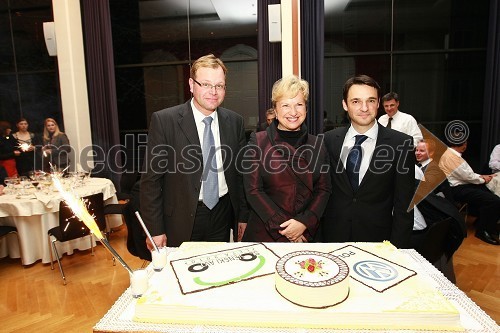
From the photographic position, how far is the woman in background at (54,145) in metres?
6.14

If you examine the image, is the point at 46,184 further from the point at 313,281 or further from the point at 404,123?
the point at 404,123

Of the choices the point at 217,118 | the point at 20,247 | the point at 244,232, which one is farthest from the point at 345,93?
the point at 20,247

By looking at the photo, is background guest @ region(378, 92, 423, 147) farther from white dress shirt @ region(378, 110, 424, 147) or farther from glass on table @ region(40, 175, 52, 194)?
glass on table @ region(40, 175, 52, 194)

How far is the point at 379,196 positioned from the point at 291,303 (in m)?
1.17

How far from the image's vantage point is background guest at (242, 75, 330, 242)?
187 cm

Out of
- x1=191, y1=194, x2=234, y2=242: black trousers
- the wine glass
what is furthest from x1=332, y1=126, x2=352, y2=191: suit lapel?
the wine glass

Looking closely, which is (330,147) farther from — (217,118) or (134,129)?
(134,129)

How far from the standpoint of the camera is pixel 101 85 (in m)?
6.70

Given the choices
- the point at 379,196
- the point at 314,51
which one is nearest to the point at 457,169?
the point at 314,51

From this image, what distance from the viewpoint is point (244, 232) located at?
2.07 meters

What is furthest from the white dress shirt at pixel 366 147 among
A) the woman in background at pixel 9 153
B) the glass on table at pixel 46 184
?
the woman in background at pixel 9 153

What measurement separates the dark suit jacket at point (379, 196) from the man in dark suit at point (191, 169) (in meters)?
0.57

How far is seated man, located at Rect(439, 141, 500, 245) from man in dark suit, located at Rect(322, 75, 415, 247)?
99.1 inches

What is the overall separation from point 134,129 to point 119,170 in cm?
96
